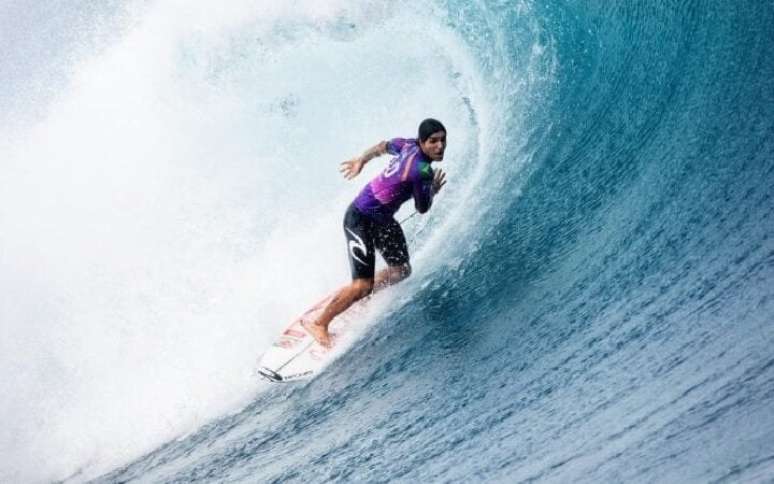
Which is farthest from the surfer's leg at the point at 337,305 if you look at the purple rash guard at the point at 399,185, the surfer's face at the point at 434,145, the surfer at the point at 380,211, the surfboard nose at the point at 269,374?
the surfer's face at the point at 434,145

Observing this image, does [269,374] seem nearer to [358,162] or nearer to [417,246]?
[358,162]

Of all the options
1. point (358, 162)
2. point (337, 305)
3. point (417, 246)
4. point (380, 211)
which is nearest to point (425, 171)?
point (380, 211)

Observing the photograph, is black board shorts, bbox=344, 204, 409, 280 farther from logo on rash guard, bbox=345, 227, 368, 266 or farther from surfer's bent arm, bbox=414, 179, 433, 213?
surfer's bent arm, bbox=414, 179, 433, 213

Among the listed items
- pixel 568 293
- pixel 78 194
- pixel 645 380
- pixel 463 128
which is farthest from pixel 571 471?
pixel 78 194

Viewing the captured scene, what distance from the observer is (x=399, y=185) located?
458 centimetres

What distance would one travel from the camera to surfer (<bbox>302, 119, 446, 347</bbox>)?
4477 millimetres

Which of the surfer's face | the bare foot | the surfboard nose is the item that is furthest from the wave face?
the surfer's face

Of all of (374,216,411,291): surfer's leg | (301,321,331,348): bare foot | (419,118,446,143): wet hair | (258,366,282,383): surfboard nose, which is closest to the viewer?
(419,118,446,143): wet hair

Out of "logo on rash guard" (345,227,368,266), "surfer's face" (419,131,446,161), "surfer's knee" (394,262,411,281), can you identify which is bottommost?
"surfer's knee" (394,262,411,281)

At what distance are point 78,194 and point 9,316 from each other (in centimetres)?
146

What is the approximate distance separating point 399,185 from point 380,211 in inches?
9.5

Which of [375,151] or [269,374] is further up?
[375,151]

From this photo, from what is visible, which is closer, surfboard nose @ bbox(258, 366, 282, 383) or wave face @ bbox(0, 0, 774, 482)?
wave face @ bbox(0, 0, 774, 482)

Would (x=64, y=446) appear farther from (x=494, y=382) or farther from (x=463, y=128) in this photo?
(x=463, y=128)
